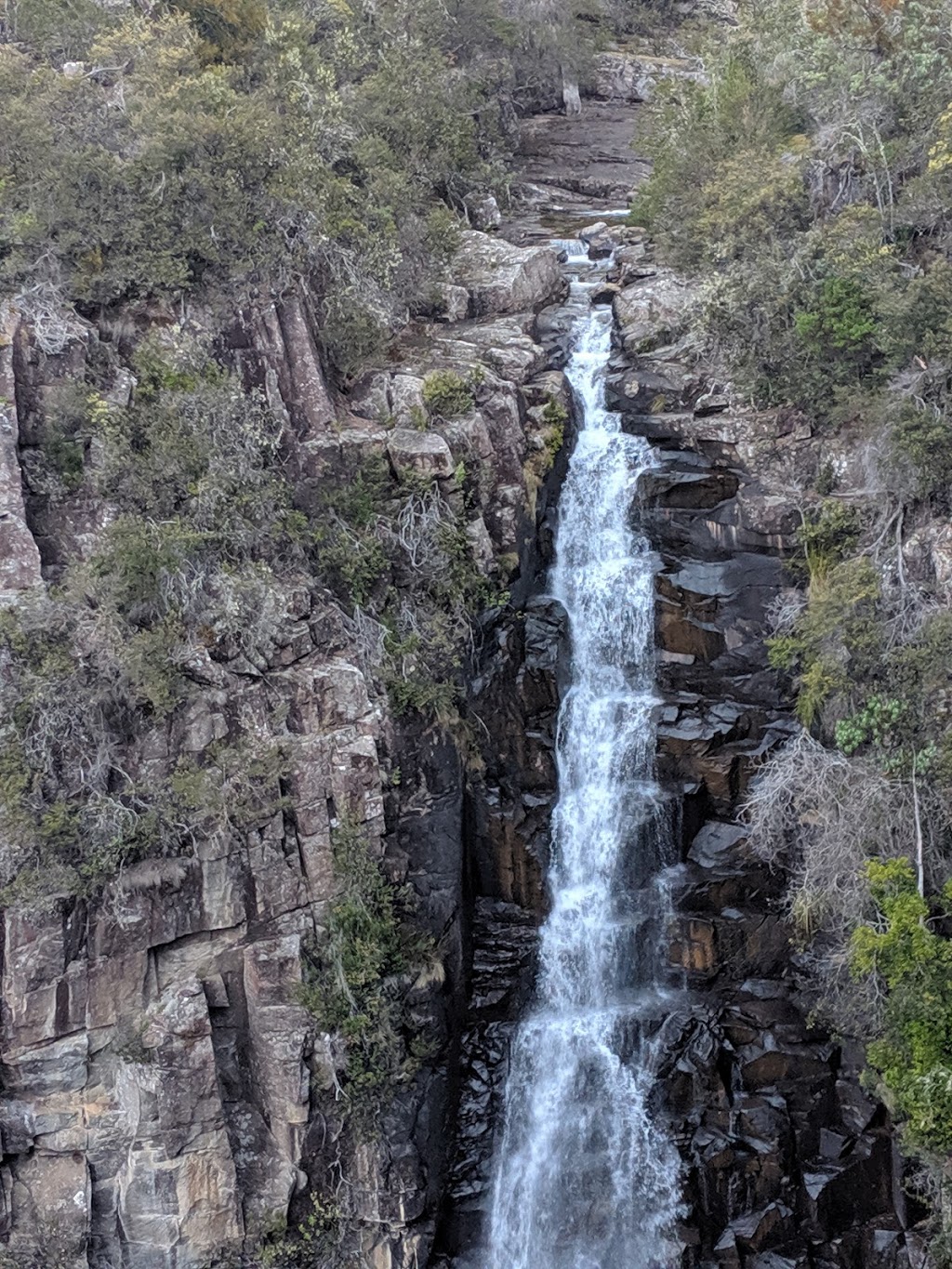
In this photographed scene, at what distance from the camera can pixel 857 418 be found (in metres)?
17.8

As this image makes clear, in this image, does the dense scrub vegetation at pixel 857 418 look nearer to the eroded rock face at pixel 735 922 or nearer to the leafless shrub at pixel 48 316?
the eroded rock face at pixel 735 922

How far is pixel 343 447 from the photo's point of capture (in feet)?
57.2

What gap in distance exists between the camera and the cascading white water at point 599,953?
15070 millimetres

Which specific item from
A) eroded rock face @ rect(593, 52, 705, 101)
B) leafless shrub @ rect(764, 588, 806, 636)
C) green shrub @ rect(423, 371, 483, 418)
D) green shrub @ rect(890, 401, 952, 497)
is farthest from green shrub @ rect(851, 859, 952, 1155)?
eroded rock face @ rect(593, 52, 705, 101)

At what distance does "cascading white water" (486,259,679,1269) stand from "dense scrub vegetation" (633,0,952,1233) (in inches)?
93.3

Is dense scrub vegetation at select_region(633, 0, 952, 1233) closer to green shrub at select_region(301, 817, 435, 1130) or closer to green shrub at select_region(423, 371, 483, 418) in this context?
green shrub at select_region(423, 371, 483, 418)

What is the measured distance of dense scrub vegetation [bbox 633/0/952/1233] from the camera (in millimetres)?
14086

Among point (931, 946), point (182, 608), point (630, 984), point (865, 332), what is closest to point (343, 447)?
point (182, 608)

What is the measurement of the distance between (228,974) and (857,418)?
14.1 metres

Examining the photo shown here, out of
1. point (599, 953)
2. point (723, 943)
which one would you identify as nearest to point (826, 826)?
point (723, 943)

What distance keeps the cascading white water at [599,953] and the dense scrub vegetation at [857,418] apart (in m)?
2.37

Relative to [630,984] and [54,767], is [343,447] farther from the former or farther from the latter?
[630,984]

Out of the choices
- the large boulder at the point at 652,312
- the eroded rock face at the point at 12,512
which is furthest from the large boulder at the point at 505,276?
the eroded rock face at the point at 12,512

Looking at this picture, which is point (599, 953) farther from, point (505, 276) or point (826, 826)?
point (505, 276)
